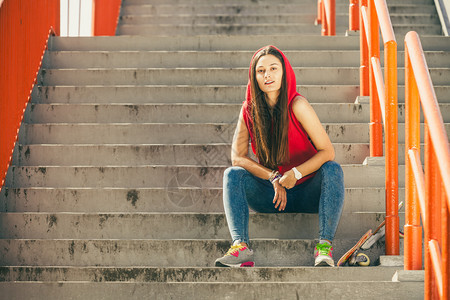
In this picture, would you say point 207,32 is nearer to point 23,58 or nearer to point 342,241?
point 23,58

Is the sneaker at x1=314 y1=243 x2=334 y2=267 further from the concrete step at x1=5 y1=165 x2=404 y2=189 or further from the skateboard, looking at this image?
the concrete step at x1=5 y1=165 x2=404 y2=189

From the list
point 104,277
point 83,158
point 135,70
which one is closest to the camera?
point 104,277

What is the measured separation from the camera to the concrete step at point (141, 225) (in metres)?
4.27

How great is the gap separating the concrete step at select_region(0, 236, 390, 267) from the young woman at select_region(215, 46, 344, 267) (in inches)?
7.0

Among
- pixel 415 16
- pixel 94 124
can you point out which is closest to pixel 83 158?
pixel 94 124

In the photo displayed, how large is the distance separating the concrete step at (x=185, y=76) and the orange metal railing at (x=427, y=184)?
6.56 feet

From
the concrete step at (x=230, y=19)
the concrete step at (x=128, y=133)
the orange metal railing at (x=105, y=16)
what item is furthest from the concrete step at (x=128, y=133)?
the concrete step at (x=230, y=19)

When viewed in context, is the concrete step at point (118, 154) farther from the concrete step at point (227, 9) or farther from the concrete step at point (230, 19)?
the concrete step at point (227, 9)

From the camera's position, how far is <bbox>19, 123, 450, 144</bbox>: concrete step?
518 cm

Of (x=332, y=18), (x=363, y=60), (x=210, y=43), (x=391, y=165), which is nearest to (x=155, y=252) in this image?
(x=391, y=165)

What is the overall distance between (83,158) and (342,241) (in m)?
1.77

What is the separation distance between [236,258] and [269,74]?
102 centimetres

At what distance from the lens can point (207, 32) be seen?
26.3 feet

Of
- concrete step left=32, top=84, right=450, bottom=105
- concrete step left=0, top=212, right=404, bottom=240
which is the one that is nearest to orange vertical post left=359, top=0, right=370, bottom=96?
concrete step left=32, top=84, right=450, bottom=105
